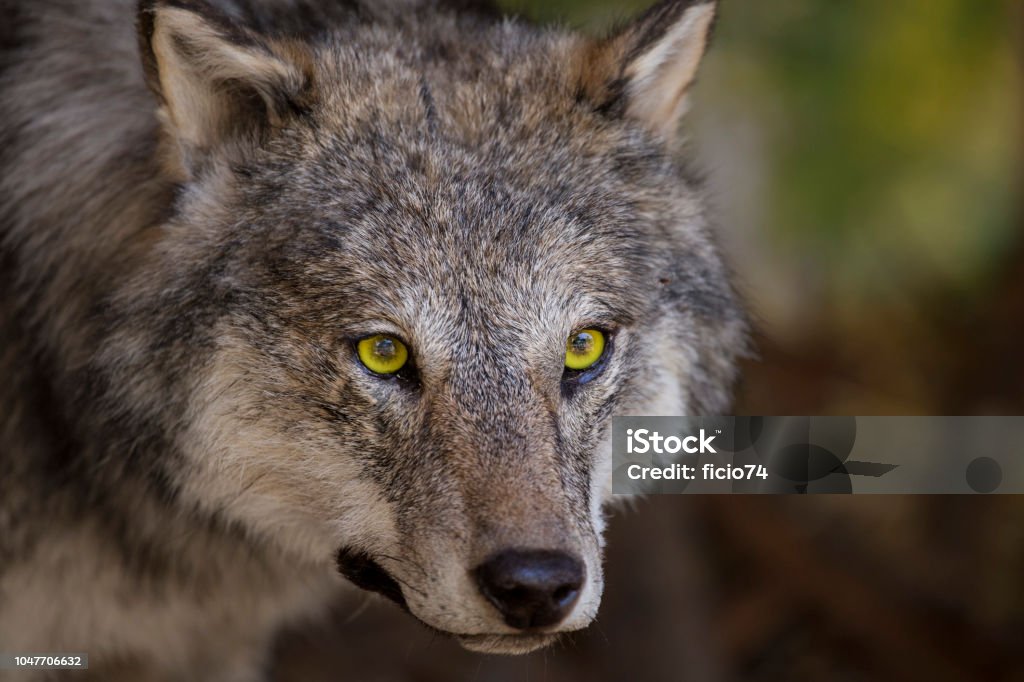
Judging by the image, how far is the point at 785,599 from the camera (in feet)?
20.5

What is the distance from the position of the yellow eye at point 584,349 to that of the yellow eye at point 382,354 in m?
0.43

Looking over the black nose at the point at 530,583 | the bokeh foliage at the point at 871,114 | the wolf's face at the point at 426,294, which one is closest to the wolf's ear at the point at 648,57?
the wolf's face at the point at 426,294

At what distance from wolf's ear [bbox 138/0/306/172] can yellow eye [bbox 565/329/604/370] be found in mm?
969

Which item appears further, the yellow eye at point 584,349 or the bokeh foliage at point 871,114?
the bokeh foliage at point 871,114

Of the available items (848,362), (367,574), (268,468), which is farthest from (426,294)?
(848,362)

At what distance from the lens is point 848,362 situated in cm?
695

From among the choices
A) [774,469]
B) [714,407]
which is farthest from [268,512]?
[774,469]

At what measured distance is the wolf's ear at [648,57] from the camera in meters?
3.09

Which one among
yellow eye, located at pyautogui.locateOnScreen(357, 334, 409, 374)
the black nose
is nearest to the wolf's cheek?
yellow eye, located at pyautogui.locateOnScreen(357, 334, 409, 374)

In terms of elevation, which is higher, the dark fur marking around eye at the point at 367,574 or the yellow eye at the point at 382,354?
the yellow eye at the point at 382,354

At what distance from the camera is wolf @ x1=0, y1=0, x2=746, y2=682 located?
103 inches

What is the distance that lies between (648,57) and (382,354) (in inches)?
46.5

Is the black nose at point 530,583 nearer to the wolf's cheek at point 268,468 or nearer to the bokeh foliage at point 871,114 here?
the wolf's cheek at point 268,468

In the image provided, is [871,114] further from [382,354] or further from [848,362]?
[382,354]
